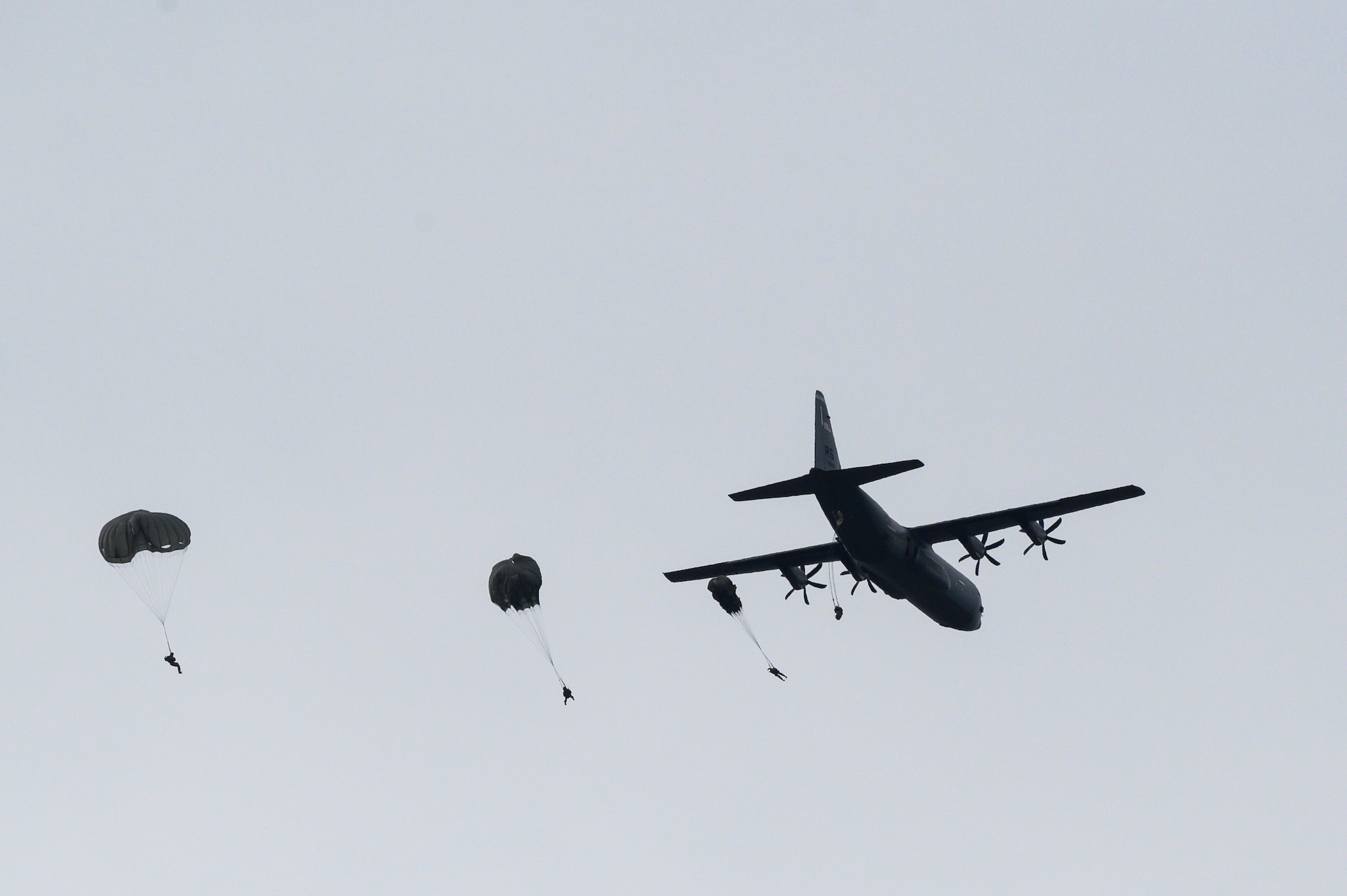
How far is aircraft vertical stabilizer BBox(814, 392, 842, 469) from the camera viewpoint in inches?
1588

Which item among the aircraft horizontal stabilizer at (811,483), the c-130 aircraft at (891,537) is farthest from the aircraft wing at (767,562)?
the aircraft horizontal stabilizer at (811,483)

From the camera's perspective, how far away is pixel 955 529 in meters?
40.2

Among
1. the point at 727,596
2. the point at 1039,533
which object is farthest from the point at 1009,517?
the point at 727,596

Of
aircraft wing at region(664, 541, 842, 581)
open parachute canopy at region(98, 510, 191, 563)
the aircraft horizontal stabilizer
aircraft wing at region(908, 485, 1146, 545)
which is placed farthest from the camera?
aircraft wing at region(664, 541, 842, 581)

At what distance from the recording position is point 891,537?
38.1 metres

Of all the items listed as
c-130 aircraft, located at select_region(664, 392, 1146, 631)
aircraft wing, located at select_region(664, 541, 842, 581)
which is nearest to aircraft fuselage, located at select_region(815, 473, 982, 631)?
c-130 aircraft, located at select_region(664, 392, 1146, 631)

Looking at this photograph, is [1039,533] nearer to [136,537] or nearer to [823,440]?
[823,440]

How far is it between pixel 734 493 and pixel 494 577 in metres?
7.60

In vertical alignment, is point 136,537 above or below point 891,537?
above

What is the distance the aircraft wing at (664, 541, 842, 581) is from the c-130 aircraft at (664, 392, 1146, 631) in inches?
1.5

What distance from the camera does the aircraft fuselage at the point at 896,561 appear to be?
3691 centimetres

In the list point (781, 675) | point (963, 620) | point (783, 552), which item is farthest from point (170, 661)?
point (963, 620)

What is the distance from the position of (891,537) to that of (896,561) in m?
1.01

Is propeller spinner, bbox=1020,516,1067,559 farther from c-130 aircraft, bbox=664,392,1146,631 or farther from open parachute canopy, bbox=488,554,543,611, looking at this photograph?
open parachute canopy, bbox=488,554,543,611
